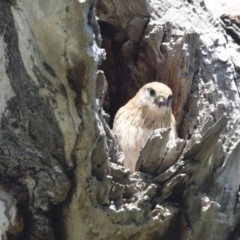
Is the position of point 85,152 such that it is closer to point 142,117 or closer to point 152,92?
point 152,92

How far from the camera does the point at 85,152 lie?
3.04 metres

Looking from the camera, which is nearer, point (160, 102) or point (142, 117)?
point (160, 102)

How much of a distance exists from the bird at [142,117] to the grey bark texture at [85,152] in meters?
0.33

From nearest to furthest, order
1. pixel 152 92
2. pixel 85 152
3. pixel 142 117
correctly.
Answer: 1. pixel 85 152
2. pixel 152 92
3. pixel 142 117

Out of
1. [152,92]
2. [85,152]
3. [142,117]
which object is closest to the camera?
[85,152]

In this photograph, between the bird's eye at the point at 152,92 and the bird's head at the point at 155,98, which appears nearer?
the bird's head at the point at 155,98

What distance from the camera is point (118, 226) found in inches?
127

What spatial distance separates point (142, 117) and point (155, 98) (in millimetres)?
220

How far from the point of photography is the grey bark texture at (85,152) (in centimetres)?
285

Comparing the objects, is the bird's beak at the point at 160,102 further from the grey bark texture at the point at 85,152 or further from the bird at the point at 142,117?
the grey bark texture at the point at 85,152

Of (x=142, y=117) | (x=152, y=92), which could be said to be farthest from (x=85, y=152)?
(x=142, y=117)

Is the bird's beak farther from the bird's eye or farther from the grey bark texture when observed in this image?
the grey bark texture

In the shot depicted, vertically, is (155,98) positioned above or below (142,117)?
above

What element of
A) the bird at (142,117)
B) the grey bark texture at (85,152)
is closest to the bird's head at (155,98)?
the bird at (142,117)
